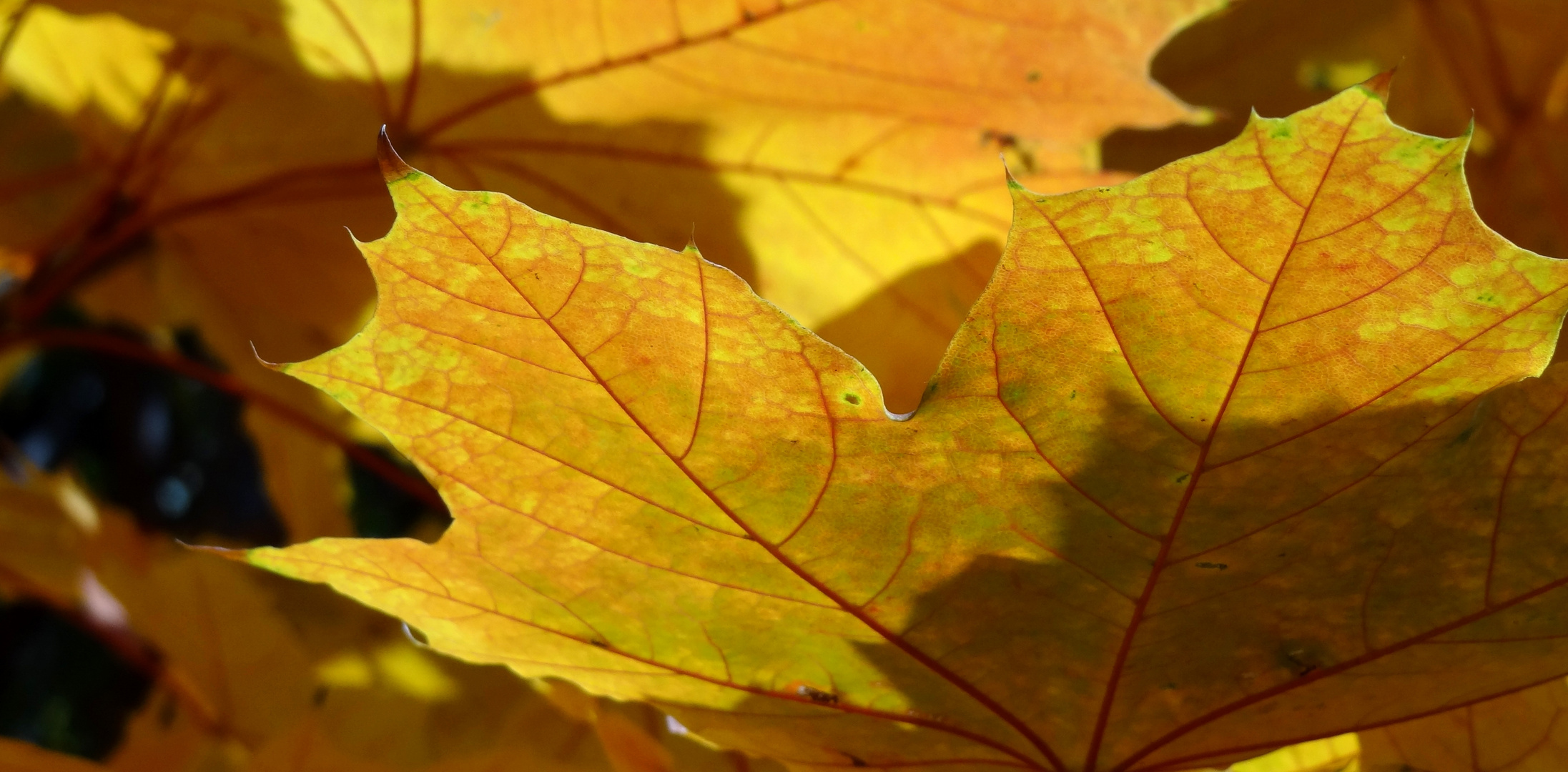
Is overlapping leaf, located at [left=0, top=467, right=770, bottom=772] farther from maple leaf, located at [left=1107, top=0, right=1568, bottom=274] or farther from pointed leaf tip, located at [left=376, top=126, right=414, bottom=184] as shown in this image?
maple leaf, located at [left=1107, top=0, right=1568, bottom=274]

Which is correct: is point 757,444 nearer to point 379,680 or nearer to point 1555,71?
point 379,680

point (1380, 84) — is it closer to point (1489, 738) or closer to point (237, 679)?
point (1489, 738)

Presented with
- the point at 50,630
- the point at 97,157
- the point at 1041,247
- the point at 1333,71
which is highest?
the point at 1333,71

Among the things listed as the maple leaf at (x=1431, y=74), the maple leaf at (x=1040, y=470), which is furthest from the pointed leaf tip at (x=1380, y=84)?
the maple leaf at (x=1431, y=74)

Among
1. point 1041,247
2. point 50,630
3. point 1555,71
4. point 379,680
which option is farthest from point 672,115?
point 50,630

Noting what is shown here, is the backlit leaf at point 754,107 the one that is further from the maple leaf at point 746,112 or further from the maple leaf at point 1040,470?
the maple leaf at point 1040,470

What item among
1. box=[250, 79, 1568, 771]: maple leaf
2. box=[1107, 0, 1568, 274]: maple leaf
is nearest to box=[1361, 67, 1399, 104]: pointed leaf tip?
box=[250, 79, 1568, 771]: maple leaf
